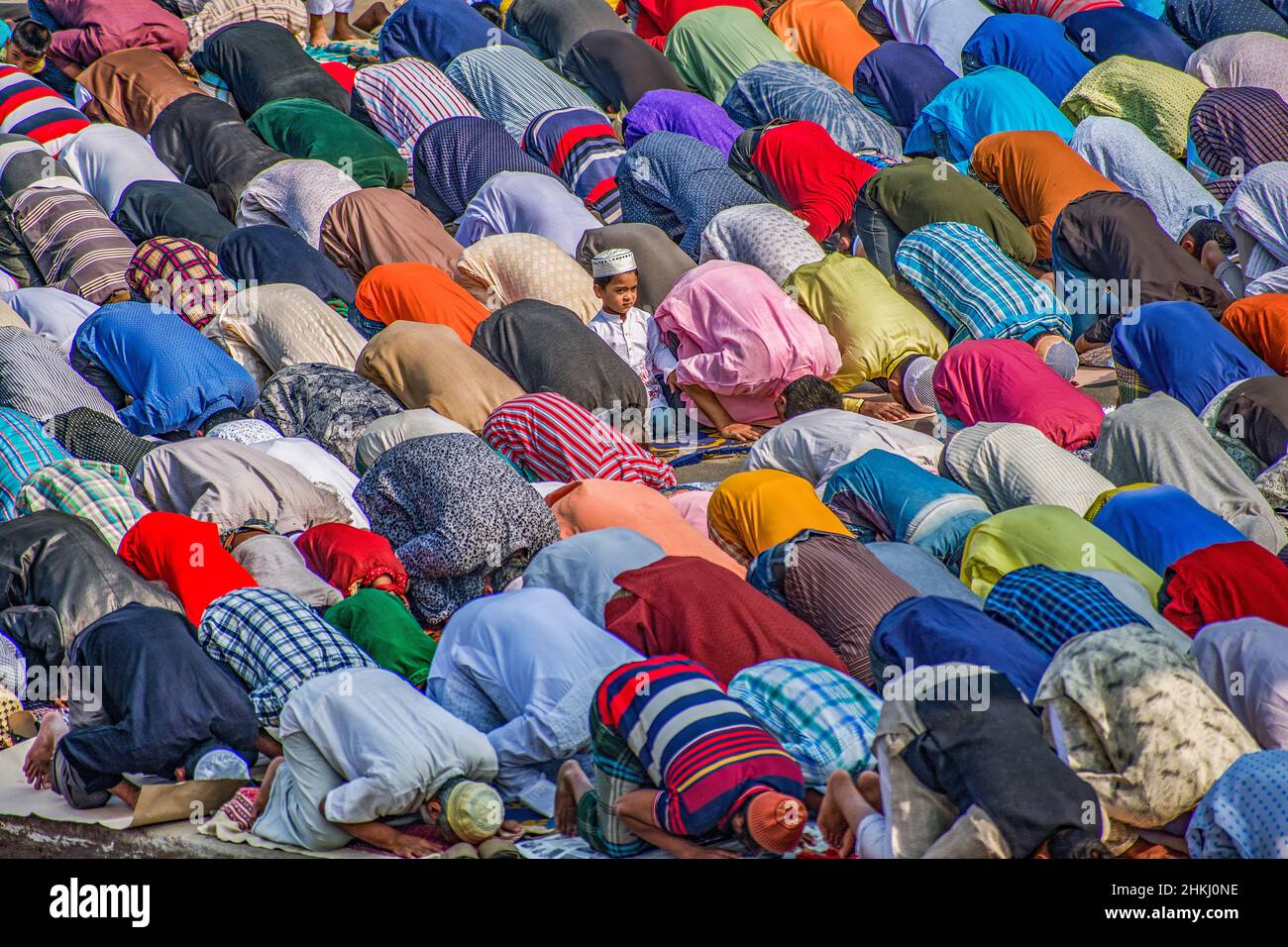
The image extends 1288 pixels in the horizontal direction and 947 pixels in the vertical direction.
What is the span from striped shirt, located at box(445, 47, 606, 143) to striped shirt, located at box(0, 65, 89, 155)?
1.75 metres

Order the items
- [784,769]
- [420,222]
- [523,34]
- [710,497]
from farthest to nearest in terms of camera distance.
Answer: [523,34] → [420,222] → [710,497] → [784,769]

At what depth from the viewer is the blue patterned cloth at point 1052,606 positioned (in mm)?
4539

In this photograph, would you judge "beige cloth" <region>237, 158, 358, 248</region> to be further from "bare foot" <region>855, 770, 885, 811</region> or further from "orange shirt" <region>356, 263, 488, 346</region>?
"bare foot" <region>855, 770, 885, 811</region>

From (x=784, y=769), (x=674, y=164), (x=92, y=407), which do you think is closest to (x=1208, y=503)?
(x=784, y=769)

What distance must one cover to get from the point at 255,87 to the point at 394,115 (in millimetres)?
713

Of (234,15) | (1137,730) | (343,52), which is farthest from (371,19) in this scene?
(1137,730)

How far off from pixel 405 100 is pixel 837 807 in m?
5.59

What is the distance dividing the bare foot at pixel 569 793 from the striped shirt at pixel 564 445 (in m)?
1.95

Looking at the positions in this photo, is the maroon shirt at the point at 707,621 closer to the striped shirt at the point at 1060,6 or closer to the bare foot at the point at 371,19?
the striped shirt at the point at 1060,6

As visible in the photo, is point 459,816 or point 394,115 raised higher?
point 394,115

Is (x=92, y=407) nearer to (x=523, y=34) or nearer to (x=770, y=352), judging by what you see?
(x=770, y=352)

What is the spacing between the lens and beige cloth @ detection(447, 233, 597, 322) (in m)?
7.63

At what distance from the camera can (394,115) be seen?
8.98m

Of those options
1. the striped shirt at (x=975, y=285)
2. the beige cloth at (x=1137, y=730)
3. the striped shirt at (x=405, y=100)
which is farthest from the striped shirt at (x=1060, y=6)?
the beige cloth at (x=1137, y=730)
